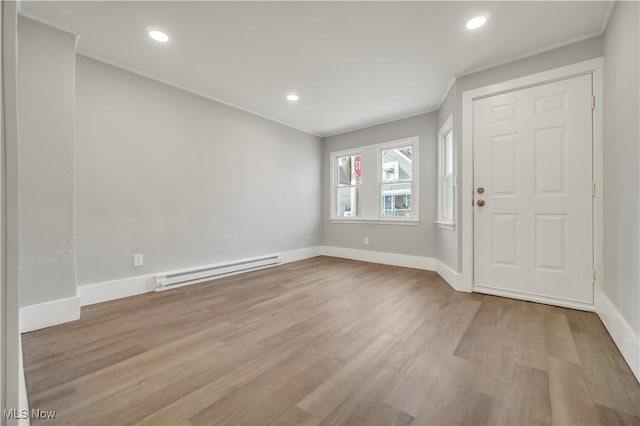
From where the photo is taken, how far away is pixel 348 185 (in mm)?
5051

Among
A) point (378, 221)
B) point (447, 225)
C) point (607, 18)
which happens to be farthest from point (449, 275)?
point (607, 18)

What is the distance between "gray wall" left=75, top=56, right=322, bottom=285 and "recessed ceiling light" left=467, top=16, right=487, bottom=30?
2881 millimetres

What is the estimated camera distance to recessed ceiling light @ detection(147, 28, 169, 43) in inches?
85.0

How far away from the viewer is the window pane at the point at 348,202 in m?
4.95

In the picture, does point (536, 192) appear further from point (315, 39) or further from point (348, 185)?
point (348, 185)

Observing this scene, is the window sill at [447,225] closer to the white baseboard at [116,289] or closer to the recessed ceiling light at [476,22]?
the recessed ceiling light at [476,22]

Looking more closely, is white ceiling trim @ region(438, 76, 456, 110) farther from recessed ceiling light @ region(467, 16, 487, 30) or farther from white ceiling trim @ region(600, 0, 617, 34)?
white ceiling trim @ region(600, 0, 617, 34)

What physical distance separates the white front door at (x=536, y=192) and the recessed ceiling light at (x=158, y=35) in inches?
118

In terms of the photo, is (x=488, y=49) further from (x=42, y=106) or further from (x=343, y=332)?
(x=42, y=106)

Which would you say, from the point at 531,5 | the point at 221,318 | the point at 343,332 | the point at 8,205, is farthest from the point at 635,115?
the point at 221,318

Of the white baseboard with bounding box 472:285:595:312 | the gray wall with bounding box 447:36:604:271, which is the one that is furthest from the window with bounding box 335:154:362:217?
the white baseboard with bounding box 472:285:595:312

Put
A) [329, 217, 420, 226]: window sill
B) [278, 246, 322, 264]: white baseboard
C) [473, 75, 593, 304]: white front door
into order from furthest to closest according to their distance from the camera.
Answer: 1. [278, 246, 322, 264]: white baseboard
2. [329, 217, 420, 226]: window sill
3. [473, 75, 593, 304]: white front door

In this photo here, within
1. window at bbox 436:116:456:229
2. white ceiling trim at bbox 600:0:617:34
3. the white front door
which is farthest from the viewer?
window at bbox 436:116:456:229

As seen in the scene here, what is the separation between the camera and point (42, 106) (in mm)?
2039
